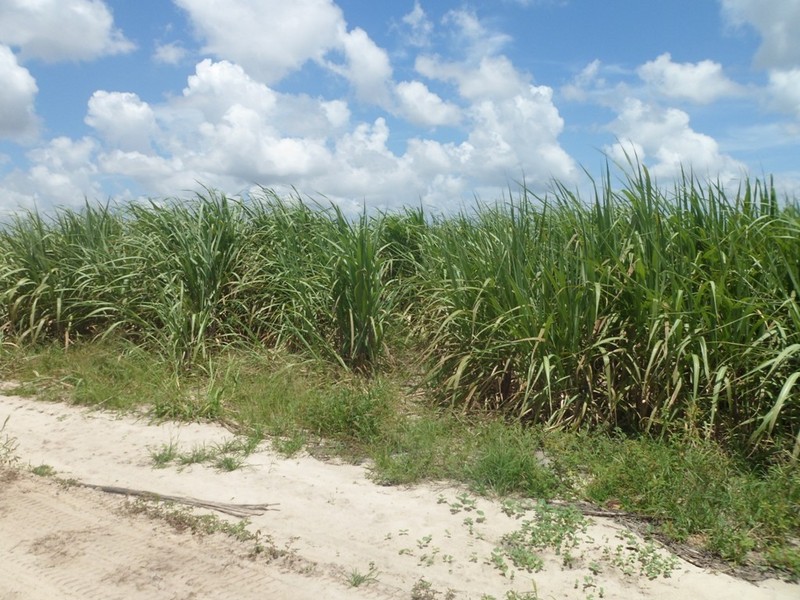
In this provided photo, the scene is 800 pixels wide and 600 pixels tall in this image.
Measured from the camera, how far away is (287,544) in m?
3.87

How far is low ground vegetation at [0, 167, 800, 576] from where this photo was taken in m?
4.50

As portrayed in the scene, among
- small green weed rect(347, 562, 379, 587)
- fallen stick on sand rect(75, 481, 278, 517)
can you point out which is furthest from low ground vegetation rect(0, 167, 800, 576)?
small green weed rect(347, 562, 379, 587)

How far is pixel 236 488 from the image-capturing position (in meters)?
4.63

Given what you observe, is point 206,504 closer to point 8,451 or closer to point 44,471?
point 44,471

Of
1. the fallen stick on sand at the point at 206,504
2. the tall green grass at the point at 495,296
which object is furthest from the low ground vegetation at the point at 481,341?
the fallen stick on sand at the point at 206,504

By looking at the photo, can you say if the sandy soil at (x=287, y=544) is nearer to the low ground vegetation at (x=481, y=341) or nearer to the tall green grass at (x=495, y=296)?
the low ground vegetation at (x=481, y=341)

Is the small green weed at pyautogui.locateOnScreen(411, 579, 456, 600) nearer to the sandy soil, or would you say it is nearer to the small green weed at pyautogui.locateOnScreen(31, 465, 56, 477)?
the sandy soil

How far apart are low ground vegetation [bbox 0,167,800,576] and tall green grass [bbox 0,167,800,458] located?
22 millimetres

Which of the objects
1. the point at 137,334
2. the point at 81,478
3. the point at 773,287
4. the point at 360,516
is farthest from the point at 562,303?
the point at 137,334

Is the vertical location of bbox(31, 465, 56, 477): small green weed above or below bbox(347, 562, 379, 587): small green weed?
above

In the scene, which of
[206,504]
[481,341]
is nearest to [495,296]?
[481,341]

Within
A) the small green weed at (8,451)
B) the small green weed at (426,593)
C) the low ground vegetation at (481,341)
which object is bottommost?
the small green weed at (426,593)

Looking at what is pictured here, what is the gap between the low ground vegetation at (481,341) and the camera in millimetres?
4496

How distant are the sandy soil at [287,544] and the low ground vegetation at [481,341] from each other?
267 millimetres
